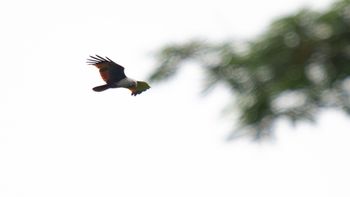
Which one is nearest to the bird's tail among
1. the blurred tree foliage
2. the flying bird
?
the flying bird

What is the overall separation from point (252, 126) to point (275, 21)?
24.6 inches

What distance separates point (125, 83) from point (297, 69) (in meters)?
2.12

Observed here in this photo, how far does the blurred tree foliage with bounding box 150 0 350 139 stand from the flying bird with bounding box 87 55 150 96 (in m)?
1.55

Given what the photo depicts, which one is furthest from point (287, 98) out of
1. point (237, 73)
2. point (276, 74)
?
point (237, 73)

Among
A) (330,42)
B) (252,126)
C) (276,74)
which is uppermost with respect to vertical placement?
(330,42)

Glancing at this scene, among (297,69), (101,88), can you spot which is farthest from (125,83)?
(297,69)

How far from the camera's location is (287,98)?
3.11 m

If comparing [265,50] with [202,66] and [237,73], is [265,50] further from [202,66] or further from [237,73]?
[202,66]

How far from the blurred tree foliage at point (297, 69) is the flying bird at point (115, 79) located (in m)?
1.55

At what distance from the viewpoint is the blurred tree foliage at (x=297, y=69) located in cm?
314

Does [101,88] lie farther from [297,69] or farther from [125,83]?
[297,69]

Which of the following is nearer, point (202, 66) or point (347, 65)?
point (347, 65)

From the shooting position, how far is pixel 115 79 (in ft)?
15.4

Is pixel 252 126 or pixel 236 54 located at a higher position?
pixel 236 54
